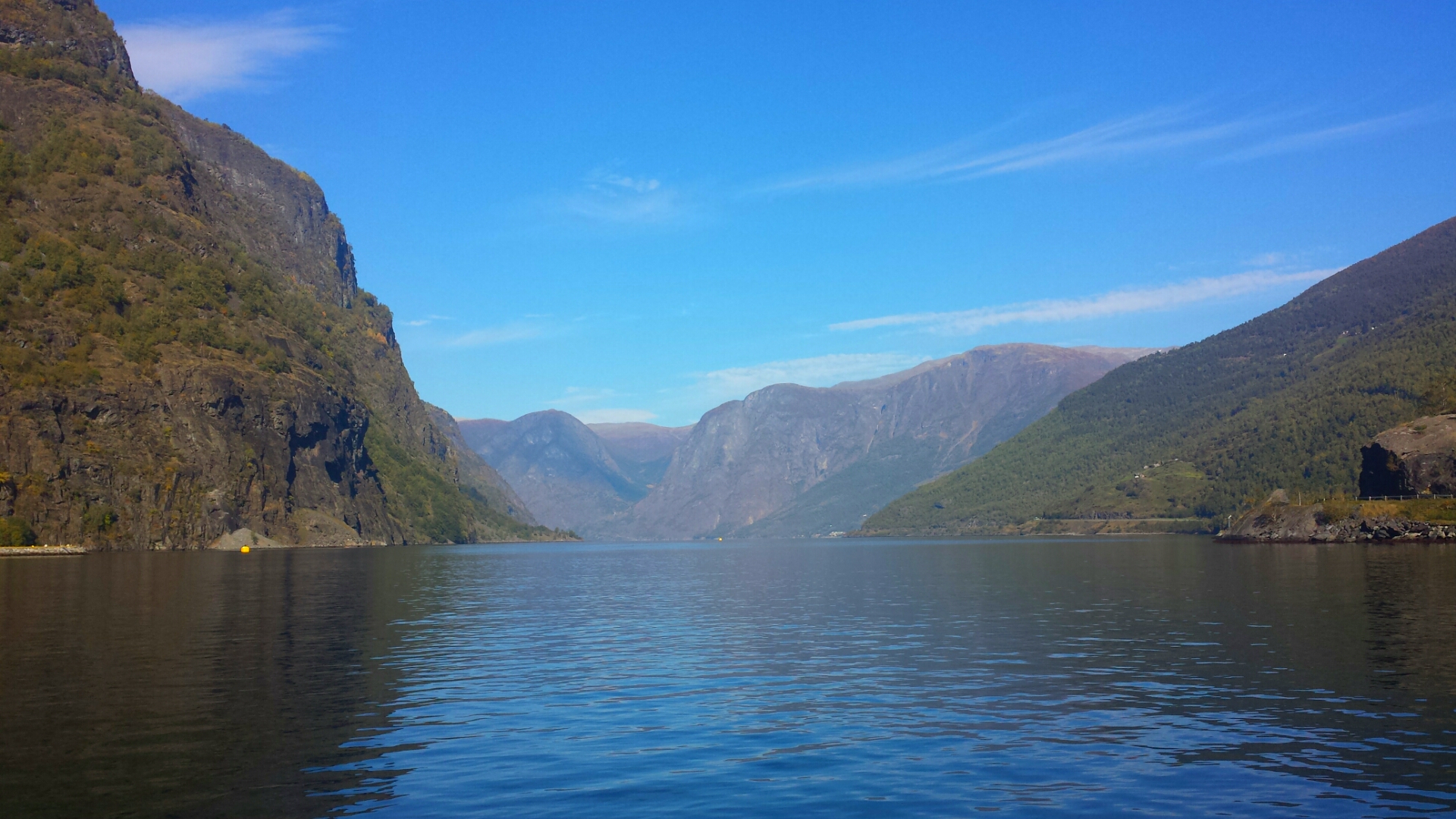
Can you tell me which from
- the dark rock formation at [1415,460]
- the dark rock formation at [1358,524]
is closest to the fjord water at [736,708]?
the dark rock formation at [1358,524]

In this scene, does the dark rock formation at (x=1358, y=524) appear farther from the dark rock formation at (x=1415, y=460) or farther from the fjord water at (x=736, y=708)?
the fjord water at (x=736, y=708)

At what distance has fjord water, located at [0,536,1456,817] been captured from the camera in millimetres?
22828

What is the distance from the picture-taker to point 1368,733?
28344mm

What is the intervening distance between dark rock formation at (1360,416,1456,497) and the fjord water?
414ft

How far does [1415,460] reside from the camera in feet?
599

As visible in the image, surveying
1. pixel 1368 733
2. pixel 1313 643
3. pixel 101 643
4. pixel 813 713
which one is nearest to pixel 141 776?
pixel 813 713

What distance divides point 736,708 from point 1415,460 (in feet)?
639

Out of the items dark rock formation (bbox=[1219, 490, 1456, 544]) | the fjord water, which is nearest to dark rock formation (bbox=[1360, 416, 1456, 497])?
dark rock formation (bbox=[1219, 490, 1456, 544])

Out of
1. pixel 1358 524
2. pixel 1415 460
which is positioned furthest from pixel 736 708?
pixel 1415 460

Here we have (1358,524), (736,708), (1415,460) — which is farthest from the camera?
(1415,460)

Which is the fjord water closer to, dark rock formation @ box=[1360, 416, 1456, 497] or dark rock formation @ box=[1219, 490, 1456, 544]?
dark rock formation @ box=[1219, 490, 1456, 544]

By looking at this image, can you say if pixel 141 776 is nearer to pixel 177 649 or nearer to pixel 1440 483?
pixel 177 649

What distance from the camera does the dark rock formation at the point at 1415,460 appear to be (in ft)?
586

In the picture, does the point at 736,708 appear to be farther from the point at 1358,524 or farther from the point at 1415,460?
the point at 1415,460
